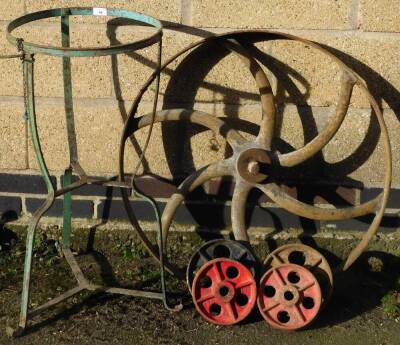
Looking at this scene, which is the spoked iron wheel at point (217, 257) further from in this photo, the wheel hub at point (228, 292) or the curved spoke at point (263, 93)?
the curved spoke at point (263, 93)

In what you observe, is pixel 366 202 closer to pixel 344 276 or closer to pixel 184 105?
pixel 344 276

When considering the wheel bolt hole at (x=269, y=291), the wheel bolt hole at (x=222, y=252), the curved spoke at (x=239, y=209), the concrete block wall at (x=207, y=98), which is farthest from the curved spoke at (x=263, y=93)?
the wheel bolt hole at (x=269, y=291)

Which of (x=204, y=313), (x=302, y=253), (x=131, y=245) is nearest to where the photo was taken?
(x=204, y=313)

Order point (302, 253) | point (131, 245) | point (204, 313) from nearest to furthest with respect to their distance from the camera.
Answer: point (204, 313), point (302, 253), point (131, 245)

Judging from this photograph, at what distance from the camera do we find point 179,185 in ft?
11.3

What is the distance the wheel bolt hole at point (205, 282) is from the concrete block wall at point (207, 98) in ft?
1.36

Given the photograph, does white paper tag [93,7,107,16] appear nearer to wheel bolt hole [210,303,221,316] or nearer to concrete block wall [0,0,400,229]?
concrete block wall [0,0,400,229]

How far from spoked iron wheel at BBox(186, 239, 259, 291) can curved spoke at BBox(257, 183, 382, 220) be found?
0.91ft

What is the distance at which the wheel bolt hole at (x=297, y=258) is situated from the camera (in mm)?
3238

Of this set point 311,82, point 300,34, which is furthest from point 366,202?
point 300,34

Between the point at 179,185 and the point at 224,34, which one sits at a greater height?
the point at 224,34

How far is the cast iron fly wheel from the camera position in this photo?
3160 millimetres

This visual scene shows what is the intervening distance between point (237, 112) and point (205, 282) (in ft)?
2.60

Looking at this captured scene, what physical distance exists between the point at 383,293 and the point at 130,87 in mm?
1483
